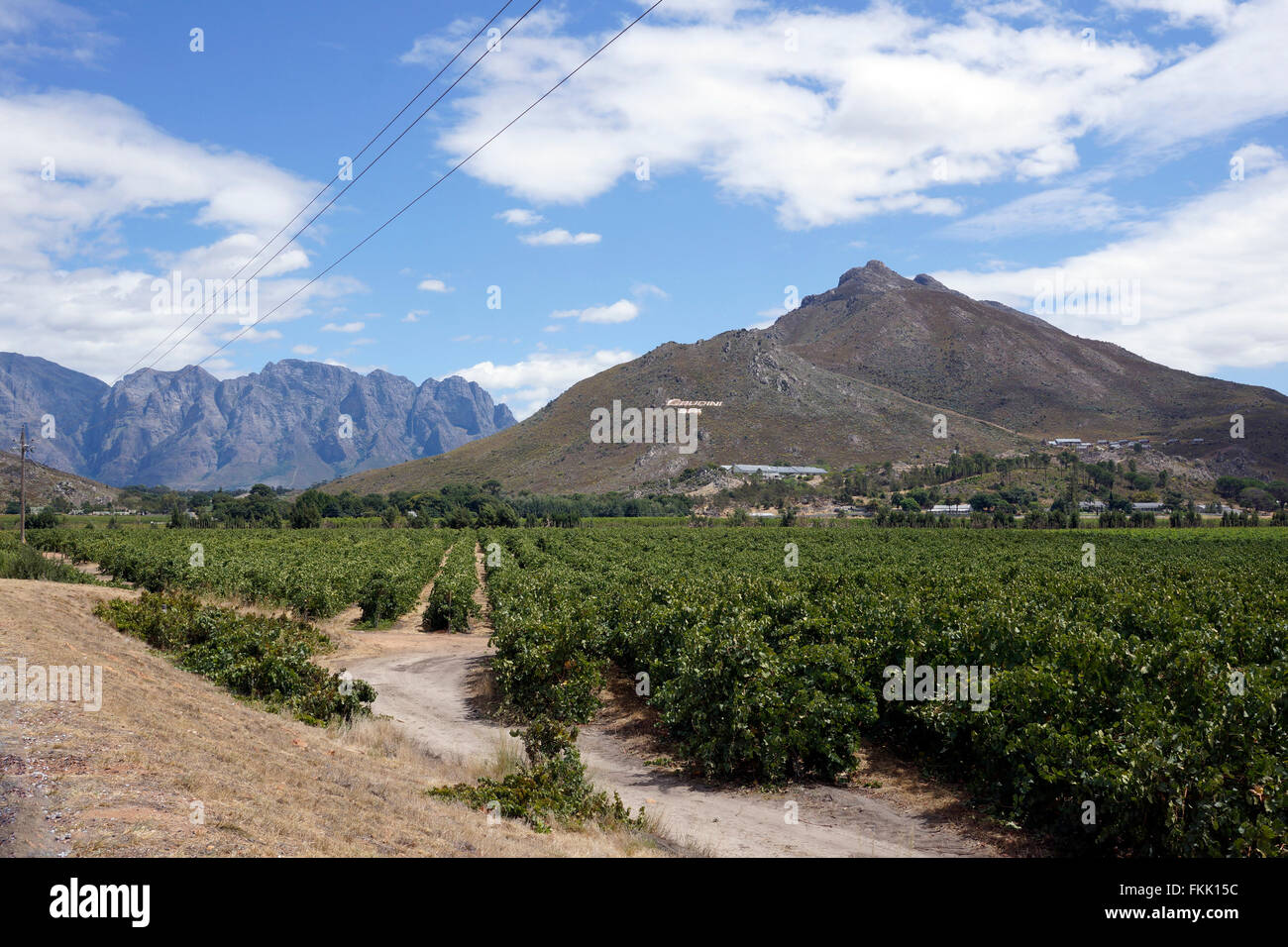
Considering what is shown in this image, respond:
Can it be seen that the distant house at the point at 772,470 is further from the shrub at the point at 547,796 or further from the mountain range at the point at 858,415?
the shrub at the point at 547,796

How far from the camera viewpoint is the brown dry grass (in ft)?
19.9

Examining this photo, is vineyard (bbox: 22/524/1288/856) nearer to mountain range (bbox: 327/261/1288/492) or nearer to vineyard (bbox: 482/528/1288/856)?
vineyard (bbox: 482/528/1288/856)

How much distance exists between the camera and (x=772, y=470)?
14138 cm

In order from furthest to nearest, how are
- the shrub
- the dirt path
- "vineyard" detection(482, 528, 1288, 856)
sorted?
1. the dirt path
2. the shrub
3. "vineyard" detection(482, 528, 1288, 856)

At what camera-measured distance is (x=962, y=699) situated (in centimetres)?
1068

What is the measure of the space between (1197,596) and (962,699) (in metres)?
10.7

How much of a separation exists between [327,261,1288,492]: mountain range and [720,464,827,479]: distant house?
2.53 m

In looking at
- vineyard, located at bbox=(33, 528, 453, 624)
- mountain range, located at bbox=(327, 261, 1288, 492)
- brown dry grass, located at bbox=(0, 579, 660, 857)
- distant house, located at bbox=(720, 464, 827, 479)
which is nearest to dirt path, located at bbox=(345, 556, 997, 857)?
brown dry grass, located at bbox=(0, 579, 660, 857)

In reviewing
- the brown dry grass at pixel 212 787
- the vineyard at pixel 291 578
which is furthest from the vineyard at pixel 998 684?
the vineyard at pixel 291 578

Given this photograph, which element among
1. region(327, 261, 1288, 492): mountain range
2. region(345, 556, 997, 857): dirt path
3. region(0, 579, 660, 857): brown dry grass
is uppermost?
region(327, 261, 1288, 492): mountain range

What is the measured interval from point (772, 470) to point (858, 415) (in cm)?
3142

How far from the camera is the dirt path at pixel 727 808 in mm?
9219
